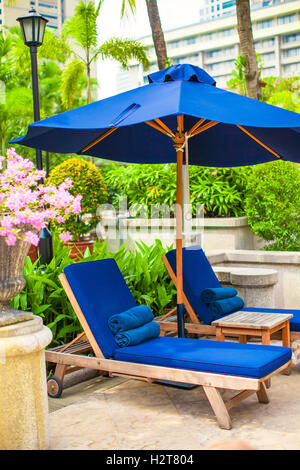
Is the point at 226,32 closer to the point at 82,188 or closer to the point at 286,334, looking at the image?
the point at 82,188

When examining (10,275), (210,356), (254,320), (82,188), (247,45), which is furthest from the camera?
(82,188)

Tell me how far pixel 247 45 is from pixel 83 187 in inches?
180

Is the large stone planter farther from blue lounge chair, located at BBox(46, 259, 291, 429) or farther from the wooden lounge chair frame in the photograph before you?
the wooden lounge chair frame

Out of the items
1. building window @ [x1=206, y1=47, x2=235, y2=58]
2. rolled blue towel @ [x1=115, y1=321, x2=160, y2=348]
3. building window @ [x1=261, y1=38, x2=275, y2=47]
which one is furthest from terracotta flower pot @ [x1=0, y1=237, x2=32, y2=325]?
building window @ [x1=206, y1=47, x2=235, y2=58]

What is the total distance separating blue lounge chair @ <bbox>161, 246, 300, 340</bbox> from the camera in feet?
16.5

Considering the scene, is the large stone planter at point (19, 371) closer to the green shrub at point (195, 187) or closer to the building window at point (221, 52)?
the green shrub at point (195, 187)

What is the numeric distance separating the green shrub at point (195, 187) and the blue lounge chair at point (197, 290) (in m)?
3.77

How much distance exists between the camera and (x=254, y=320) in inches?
183

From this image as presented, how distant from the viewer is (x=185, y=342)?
4.22 meters

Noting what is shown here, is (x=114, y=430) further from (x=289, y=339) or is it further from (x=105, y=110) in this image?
(x=105, y=110)

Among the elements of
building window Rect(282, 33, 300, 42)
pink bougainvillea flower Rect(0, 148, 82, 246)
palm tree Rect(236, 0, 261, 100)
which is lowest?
pink bougainvillea flower Rect(0, 148, 82, 246)

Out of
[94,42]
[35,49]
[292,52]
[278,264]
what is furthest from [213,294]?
[292,52]
